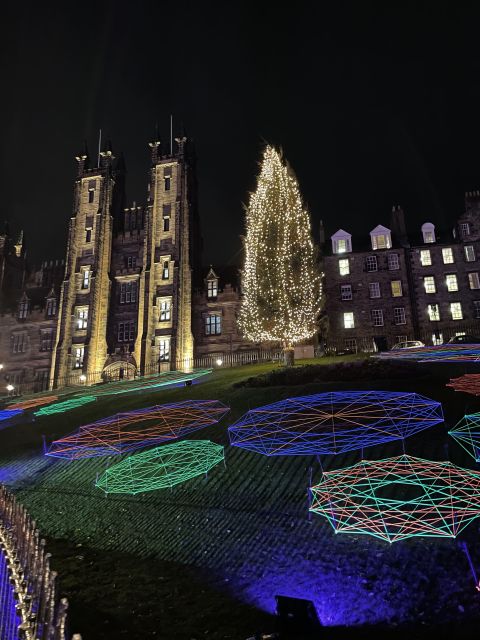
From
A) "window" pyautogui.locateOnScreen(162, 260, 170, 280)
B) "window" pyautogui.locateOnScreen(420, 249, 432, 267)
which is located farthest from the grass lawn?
"window" pyautogui.locateOnScreen(162, 260, 170, 280)

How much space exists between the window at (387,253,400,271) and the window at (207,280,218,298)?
21671 mm

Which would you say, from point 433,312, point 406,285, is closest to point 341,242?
point 406,285

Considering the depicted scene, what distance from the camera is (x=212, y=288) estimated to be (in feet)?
194

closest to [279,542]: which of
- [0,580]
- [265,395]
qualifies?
[0,580]

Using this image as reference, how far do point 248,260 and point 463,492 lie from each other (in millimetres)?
29715

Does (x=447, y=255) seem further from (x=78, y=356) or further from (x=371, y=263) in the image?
(x=78, y=356)

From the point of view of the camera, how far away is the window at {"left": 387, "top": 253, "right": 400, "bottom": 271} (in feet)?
181

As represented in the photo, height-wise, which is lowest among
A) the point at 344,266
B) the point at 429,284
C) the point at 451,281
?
the point at 429,284

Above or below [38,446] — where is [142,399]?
above

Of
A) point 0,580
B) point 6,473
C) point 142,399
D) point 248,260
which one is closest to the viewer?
point 0,580

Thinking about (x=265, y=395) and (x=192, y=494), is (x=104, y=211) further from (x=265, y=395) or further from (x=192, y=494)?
(x=192, y=494)

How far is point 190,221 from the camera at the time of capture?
201 feet

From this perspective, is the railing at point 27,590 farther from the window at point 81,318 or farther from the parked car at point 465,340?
the window at point 81,318

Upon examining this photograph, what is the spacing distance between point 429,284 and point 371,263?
7.09 m
